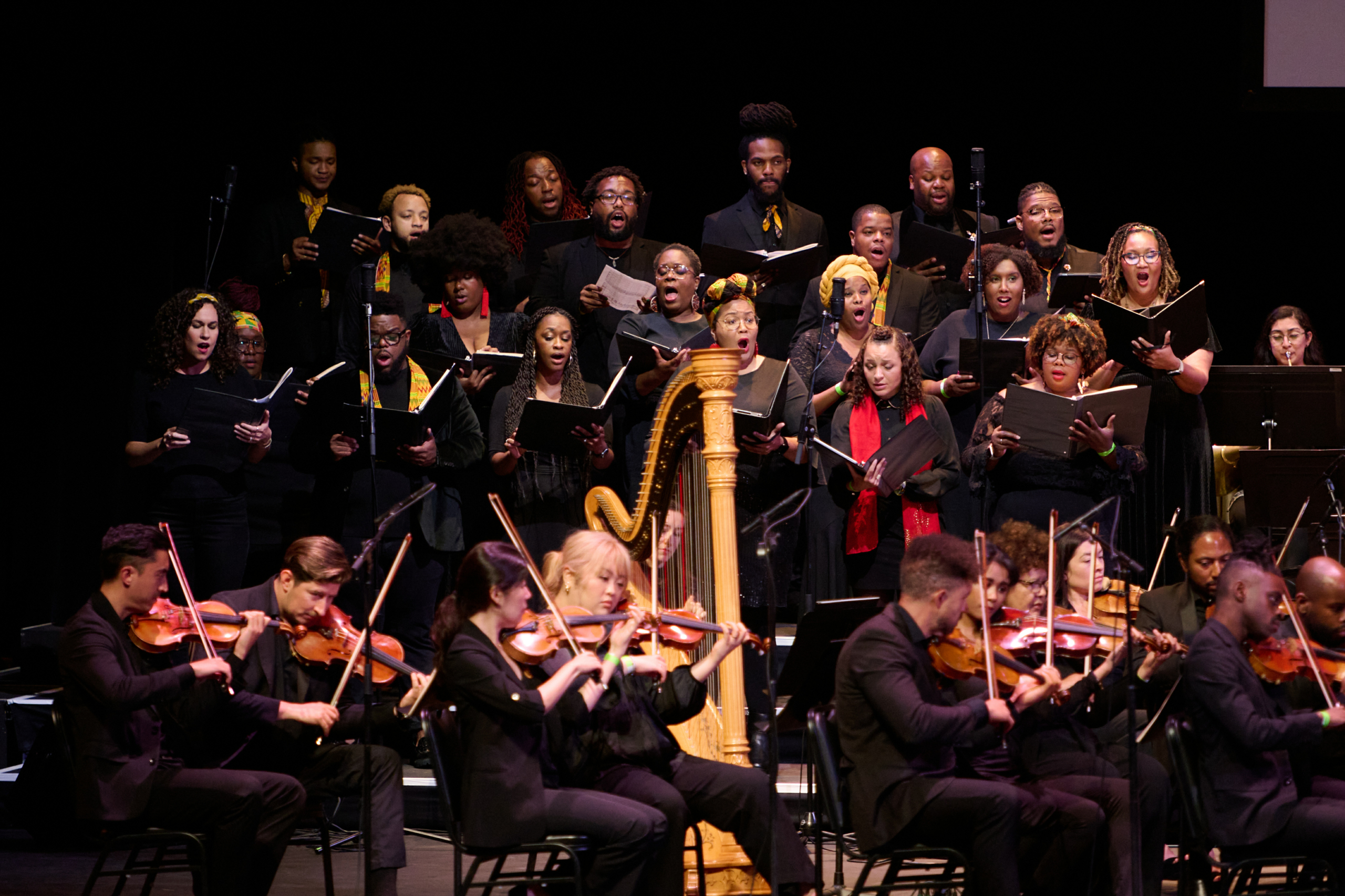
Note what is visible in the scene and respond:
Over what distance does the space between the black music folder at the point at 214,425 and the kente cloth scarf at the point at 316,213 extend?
141cm

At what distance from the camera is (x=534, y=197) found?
23.8 ft

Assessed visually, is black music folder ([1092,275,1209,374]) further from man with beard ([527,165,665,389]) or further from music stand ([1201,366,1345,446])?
man with beard ([527,165,665,389])

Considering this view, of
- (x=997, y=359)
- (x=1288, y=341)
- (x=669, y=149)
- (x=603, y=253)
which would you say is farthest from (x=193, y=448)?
(x=1288, y=341)

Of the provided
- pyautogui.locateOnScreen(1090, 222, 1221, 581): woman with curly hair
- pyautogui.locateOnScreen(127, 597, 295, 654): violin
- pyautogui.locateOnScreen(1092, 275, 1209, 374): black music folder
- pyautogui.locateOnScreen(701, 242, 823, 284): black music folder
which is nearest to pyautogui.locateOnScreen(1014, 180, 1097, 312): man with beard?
pyautogui.locateOnScreen(1090, 222, 1221, 581): woman with curly hair

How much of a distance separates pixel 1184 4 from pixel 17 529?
21.1 ft

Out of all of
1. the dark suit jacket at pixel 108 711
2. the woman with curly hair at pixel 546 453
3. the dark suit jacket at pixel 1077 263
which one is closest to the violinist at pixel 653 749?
the dark suit jacket at pixel 108 711

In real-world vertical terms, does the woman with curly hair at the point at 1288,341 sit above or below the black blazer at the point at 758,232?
below

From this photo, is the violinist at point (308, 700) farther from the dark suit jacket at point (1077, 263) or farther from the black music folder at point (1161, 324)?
the dark suit jacket at point (1077, 263)

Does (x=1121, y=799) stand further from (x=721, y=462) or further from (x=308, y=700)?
(x=308, y=700)

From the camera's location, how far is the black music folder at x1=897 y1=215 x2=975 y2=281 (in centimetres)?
671

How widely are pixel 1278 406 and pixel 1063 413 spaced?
43.7 inches

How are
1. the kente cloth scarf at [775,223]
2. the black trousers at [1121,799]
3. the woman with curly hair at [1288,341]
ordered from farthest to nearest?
1. the kente cloth scarf at [775,223]
2. the woman with curly hair at [1288,341]
3. the black trousers at [1121,799]

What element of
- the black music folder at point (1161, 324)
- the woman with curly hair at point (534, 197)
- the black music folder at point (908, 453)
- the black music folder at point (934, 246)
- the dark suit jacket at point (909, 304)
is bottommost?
the black music folder at point (908, 453)

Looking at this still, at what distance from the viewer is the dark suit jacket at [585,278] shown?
6.66 m
